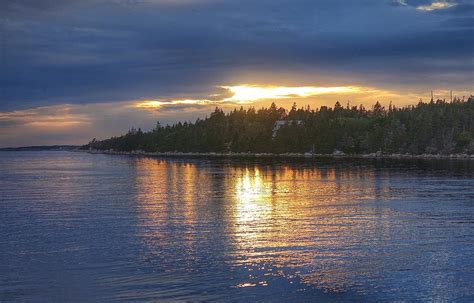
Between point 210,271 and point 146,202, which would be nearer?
point 210,271

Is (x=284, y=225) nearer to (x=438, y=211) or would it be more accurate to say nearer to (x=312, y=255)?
(x=312, y=255)

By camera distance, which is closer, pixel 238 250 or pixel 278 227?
pixel 238 250

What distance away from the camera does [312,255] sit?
3209 cm

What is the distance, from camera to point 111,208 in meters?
56.7

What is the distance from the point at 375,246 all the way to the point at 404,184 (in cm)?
5567

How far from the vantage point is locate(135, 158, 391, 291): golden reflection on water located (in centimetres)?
2928

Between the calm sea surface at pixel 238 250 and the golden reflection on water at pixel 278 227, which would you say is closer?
the calm sea surface at pixel 238 250

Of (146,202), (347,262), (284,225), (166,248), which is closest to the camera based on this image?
(347,262)

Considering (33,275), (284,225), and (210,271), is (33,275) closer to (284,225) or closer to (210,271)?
(210,271)

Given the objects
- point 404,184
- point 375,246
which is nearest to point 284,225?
point 375,246

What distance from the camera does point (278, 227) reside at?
140 feet

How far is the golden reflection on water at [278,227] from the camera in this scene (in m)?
29.3

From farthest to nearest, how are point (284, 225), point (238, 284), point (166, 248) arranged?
1. point (284, 225)
2. point (166, 248)
3. point (238, 284)

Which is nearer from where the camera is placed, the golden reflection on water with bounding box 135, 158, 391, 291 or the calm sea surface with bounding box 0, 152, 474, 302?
the calm sea surface with bounding box 0, 152, 474, 302
